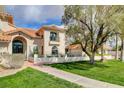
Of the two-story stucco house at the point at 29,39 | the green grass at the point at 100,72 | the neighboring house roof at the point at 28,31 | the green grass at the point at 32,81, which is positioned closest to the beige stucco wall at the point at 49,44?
the two-story stucco house at the point at 29,39

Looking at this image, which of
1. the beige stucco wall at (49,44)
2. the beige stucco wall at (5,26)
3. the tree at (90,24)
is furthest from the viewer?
the beige stucco wall at (49,44)

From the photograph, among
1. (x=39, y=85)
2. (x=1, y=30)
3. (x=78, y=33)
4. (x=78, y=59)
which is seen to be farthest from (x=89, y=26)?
(x=39, y=85)

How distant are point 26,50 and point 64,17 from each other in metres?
3.54

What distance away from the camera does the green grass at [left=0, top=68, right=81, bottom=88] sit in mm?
8312

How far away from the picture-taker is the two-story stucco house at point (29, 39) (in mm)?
12492

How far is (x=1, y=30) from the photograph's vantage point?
12.5m

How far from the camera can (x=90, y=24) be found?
1353cm

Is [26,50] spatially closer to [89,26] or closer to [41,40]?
[41,40]

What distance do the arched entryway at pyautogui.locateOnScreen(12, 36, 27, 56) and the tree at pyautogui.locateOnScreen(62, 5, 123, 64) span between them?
300cm

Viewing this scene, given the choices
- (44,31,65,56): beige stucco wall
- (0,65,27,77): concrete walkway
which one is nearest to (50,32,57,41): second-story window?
(44,31,65,56): beige stucco wall

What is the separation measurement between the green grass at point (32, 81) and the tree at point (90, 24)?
15.4 ft

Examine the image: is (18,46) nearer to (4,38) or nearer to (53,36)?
(4,38)

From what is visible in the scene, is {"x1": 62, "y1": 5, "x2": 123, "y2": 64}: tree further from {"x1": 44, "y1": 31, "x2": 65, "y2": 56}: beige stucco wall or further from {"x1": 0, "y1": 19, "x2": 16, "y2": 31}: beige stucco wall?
{"x1": 0, "y1": 19, "x2": 16, "y2": 31}: beige stucco wall

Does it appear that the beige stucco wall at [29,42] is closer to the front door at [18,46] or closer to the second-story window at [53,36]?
the front door at [18,46]
